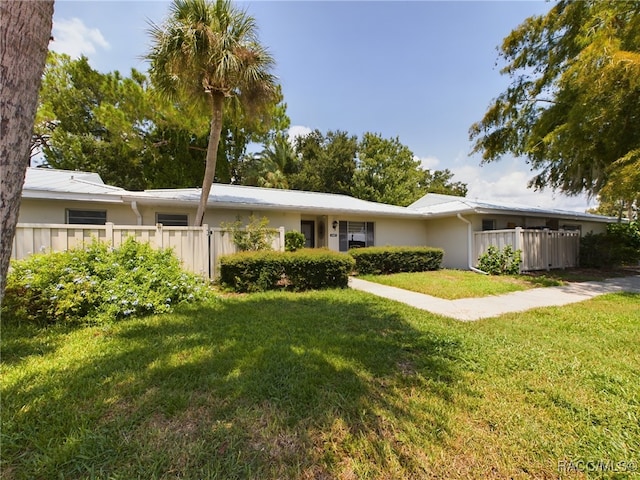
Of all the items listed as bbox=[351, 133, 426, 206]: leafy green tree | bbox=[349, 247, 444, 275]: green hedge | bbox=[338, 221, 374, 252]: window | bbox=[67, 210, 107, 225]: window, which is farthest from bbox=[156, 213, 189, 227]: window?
bbox=[351, 133, 426, 206]: leafy green tree

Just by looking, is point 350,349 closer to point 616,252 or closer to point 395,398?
point 395,398

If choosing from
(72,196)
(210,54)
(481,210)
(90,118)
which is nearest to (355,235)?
(481,210)

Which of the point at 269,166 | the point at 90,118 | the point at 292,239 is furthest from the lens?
the point at 269,166

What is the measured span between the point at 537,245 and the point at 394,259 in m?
6.18

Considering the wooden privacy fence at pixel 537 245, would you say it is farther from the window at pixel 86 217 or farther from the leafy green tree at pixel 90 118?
the leafy green tree at pixel 90 118

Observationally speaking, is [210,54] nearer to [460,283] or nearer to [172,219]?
[172,219]

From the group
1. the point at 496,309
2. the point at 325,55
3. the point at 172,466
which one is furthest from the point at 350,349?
the point at 325,55

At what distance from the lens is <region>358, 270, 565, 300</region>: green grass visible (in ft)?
25.4

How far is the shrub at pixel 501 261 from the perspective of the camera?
428 inches

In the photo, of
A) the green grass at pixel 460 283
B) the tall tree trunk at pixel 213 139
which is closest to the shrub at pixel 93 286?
the tall tree trunk at pixel 213 139

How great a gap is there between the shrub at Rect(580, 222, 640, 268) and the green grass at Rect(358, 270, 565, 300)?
201 inches

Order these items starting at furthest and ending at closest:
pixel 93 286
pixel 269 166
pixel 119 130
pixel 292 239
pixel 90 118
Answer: pixel 269 166
pixel 90 118
pixel 119 130
pixel 292 239
pixel 93 286

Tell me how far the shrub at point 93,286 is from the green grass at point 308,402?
13.8 inches

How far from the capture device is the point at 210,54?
670 centimetres
